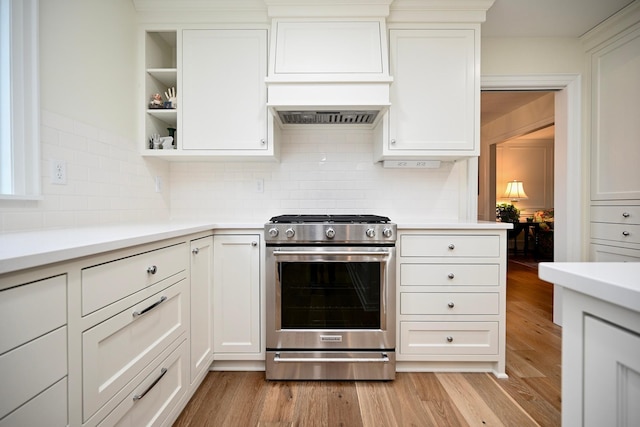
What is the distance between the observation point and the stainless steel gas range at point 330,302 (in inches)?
66.7

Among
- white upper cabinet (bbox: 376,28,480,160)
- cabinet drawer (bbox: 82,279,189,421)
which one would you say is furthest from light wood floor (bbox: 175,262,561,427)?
white upper cabinet (bbox: 376,28,480,160)

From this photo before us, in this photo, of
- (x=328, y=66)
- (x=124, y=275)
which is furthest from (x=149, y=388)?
(x=328, y=66)

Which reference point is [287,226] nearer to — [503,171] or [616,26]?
[616,26]

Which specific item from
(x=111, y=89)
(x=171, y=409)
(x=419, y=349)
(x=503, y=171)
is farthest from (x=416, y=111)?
(x=503, y=171)

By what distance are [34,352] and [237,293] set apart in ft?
3.71

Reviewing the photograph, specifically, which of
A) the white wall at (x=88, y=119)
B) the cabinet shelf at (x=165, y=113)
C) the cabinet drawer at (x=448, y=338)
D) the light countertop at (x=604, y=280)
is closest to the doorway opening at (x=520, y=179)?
the cabinet drawer at (x=448, y=338)

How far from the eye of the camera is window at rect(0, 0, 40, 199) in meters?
1.19

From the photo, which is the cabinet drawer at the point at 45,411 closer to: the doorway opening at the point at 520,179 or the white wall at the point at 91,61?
the white wall at the point at 91,61

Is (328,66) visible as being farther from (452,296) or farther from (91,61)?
(452,296)

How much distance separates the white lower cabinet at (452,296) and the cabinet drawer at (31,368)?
158 centimetres

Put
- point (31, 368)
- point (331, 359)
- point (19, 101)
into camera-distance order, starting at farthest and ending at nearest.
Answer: point (331, 359), point (19, 101), point (31, 368)

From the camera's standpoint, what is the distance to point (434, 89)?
77.5 inches

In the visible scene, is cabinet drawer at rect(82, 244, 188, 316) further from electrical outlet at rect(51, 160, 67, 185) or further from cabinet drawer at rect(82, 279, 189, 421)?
electrical outlet at rect(51, 160, 67, 185)

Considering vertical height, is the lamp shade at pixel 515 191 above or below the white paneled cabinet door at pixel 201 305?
above
